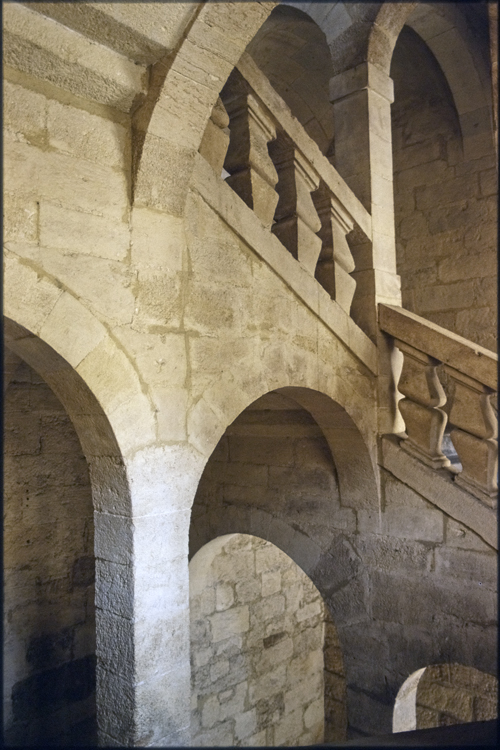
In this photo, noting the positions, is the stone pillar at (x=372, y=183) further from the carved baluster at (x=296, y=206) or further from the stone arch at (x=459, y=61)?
the stone arch at (x=459, y=61)

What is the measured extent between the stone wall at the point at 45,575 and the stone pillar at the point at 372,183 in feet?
6.30

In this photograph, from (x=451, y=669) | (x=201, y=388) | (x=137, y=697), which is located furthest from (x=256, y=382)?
(x=451, y=669)

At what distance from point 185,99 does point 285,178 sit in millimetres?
926

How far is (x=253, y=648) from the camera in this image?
5.14 metres

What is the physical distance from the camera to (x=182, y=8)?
2.11 m

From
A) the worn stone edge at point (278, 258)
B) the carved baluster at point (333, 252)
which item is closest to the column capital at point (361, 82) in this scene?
the carved baluster at point (333, 252)

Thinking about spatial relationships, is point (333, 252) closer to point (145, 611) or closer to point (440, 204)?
point (145, 611)

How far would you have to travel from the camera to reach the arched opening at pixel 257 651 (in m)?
4.73

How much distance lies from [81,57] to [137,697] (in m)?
2.29

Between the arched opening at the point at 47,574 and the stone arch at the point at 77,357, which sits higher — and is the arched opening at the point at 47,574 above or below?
below

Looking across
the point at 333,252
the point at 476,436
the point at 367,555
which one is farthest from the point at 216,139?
the point at 367,555

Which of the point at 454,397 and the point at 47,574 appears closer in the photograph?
the point at 454,397

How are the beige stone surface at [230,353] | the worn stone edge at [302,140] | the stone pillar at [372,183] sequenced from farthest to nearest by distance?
the stone pillar at [372,183], the worn stone edge at [302,140], the beige stone surface at [230,353]

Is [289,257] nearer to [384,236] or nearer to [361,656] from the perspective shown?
[384,236]
